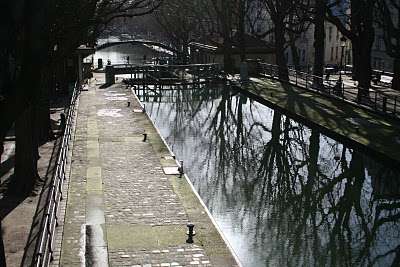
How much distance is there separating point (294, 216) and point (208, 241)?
14.6 feet

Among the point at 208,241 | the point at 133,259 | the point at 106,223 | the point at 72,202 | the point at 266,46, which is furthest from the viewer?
the point at 266,46

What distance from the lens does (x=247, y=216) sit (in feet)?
51.6

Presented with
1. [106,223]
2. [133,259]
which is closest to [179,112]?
[106,223]

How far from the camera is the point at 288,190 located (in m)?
18.6

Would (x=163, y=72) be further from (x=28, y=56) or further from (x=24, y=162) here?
(x=28, y=56)

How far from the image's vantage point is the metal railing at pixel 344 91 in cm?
2798

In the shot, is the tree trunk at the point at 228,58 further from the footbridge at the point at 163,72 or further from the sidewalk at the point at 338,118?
the sidewalk at the point at 338,118

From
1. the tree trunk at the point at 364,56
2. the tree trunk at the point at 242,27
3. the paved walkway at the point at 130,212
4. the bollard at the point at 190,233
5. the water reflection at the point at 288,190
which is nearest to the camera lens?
the paved walkway at the point at 130,212

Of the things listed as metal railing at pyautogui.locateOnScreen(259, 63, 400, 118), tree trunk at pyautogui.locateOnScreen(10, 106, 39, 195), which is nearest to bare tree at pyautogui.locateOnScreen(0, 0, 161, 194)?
tree trunk at pyautogui.locateOnScreen(10, 106, 39, 195)

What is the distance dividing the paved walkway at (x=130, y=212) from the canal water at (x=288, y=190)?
3.80 feet

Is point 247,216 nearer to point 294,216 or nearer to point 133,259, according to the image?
point 294,216

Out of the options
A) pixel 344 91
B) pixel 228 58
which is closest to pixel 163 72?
pixel 228 58

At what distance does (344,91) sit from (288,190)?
54.2ft

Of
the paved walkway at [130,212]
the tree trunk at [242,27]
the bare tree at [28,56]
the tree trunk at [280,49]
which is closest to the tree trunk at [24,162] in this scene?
the bare tree at [28,56]
